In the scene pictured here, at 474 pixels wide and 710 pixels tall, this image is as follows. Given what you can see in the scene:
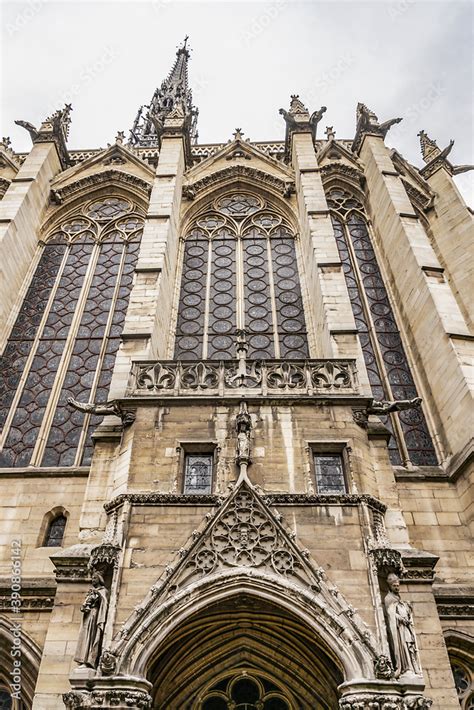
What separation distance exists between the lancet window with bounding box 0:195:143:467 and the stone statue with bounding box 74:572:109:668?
4.07 meters

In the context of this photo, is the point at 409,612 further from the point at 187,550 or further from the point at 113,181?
the point at 113,181

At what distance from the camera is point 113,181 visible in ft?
55.1

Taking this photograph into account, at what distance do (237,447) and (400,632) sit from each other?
3.10m

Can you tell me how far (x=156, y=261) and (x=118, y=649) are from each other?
25.4 ft

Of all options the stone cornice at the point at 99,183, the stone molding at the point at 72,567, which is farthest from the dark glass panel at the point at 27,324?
the stone molding at the point at 72,567

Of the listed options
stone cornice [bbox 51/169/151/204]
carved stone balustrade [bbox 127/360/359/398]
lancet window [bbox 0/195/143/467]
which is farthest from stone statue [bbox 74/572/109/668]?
stone cornice [bbox 51/169/151/204]

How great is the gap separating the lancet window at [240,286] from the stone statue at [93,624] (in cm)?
612

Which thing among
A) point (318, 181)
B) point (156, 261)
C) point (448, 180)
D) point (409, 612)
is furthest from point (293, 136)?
point (409, 612)

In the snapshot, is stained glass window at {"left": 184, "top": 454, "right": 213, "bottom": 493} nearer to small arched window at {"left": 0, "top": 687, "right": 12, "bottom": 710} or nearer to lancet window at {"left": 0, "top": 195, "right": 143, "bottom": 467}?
lancet window at {"left": 0, "top": 195, "right": 143, "bottom": 467}

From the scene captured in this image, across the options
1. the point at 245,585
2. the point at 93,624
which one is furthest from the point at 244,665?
the point at 93,624

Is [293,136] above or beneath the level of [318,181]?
above

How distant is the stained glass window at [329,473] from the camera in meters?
7.93

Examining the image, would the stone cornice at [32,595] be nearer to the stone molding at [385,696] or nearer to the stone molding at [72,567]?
the stone molding at [72,567]

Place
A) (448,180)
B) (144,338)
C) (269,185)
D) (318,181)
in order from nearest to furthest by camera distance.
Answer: (144,338) < (318,181) < (448,180) < (269,185)
